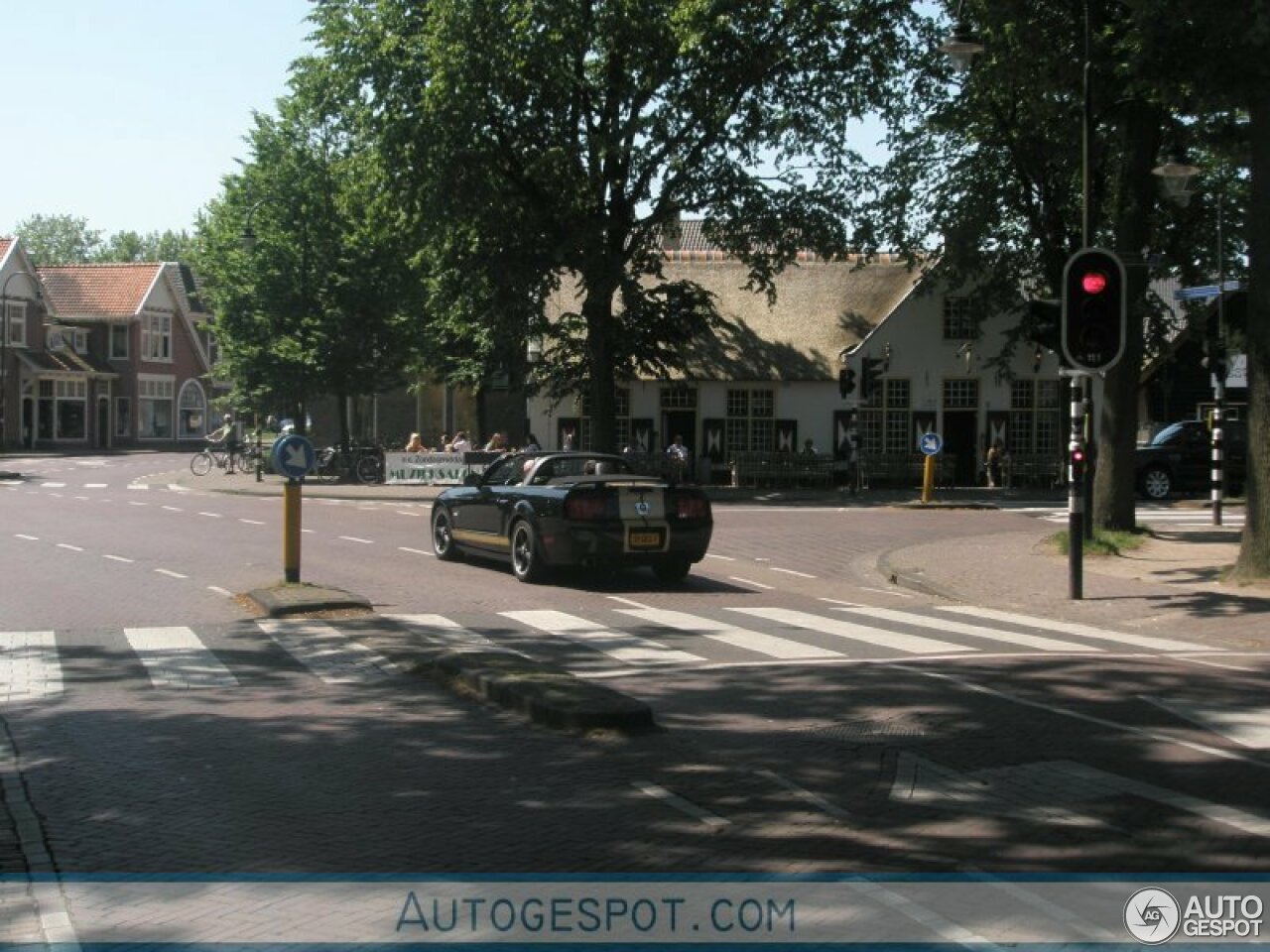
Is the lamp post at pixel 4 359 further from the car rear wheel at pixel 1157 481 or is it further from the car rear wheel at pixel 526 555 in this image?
the car rear wheel at pixel 526 555

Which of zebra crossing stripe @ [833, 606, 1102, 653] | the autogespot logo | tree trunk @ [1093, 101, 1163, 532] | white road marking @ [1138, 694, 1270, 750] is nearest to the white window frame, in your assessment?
tree trunk @ [1093, 101, 1163, 532]

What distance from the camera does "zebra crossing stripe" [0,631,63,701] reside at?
389 inches

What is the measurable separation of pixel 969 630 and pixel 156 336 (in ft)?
245

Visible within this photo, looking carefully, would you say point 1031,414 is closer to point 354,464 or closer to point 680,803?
point 354,464

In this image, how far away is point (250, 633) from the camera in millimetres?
12664

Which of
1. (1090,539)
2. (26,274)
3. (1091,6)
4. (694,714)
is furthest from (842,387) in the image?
(26,274)

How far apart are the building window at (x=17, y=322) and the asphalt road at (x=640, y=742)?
60777 mm

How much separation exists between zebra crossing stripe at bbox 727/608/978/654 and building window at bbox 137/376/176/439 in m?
71.8

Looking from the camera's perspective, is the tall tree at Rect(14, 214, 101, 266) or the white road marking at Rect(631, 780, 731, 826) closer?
the white road marking at Rect(631, 780, 731, 826)

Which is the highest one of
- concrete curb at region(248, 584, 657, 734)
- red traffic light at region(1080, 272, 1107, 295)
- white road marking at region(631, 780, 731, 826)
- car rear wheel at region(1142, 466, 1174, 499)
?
red traffic light at region(1080, 272, 1107, 295)

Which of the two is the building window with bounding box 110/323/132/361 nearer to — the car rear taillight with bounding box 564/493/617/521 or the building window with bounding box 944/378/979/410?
→ the building window with bounding box 944/378/979/410

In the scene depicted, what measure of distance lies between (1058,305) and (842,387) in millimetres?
19916

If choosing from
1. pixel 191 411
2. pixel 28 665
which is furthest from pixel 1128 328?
pixel 191 411

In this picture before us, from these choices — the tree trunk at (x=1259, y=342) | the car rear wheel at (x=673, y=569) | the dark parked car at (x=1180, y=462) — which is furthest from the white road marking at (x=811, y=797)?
the dark parked car at (x=1180, y=462)
